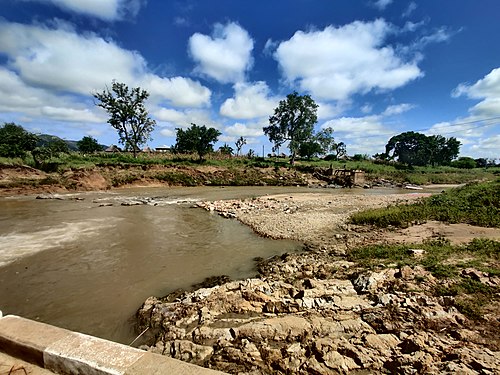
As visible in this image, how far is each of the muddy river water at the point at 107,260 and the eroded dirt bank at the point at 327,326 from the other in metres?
0.93

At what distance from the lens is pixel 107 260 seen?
8219 millimetres

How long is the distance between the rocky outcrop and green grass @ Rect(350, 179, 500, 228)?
19.7 ft

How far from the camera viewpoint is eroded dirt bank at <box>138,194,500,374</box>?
3.45 meters

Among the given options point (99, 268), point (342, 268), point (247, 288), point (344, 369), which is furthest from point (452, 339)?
point (99, 268)

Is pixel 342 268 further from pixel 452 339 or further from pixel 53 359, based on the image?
pixel 53 359

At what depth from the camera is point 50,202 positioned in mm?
18953

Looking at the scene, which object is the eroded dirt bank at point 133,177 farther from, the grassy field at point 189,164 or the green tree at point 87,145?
the green tree at point 87,145

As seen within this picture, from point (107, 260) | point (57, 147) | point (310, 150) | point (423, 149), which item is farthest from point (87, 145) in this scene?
point (423, 149)

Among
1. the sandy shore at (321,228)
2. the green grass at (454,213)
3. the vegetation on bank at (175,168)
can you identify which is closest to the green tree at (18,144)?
the vegetation on bank at (175,168)

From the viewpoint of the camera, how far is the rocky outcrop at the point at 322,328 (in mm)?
3438

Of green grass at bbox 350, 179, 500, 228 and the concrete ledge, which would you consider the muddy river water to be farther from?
green grass at bbox 350, 179, 500, 228

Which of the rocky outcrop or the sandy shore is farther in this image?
the sandy shore

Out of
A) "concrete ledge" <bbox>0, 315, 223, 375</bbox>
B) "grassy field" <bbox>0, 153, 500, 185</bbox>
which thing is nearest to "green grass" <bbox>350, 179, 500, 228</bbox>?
"concrete ledge" <bbox>0, 315, 223, 375</bbox>

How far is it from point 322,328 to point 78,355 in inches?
131
